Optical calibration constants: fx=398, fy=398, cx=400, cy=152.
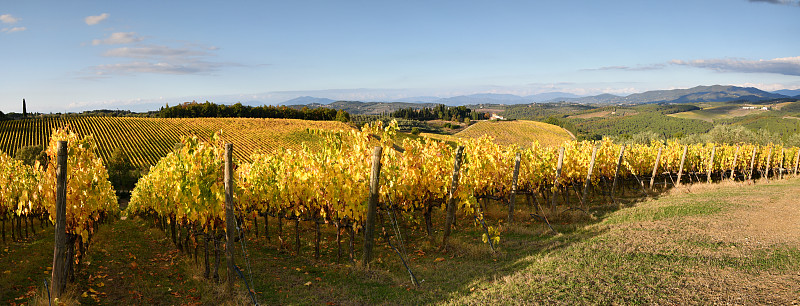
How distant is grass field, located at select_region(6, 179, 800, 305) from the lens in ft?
20.4

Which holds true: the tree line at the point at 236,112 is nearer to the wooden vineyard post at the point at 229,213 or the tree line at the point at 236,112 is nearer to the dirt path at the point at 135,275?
the dirt path at the point at 135,275

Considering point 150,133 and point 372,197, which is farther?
point 150,133

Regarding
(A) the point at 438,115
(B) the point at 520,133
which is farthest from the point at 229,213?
(A) the point at 438,115

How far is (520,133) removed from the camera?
331 ft

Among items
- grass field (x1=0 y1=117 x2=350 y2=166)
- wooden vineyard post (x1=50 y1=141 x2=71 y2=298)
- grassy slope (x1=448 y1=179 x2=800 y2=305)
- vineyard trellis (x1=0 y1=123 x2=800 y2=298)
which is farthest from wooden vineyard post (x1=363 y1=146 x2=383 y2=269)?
grass field (x1=0 y1=117 x2=350 y2=166)

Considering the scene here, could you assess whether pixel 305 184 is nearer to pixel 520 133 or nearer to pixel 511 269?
pixel 511 269

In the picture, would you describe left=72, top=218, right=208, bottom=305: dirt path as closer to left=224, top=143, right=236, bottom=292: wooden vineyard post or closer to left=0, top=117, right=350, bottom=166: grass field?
left=224, top=143, right=236, bottom=292: wooden vineyard post

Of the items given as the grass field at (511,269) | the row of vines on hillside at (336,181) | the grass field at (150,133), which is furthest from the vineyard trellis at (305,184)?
the grass field at (150,133)

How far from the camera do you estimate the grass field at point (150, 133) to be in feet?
154

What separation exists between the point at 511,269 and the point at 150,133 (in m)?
60.5

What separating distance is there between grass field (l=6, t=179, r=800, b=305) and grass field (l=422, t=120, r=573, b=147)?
8129cm

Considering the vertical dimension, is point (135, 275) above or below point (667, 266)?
below

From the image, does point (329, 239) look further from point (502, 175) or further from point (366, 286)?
point (502, 175)

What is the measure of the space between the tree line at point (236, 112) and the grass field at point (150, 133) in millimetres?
17307
